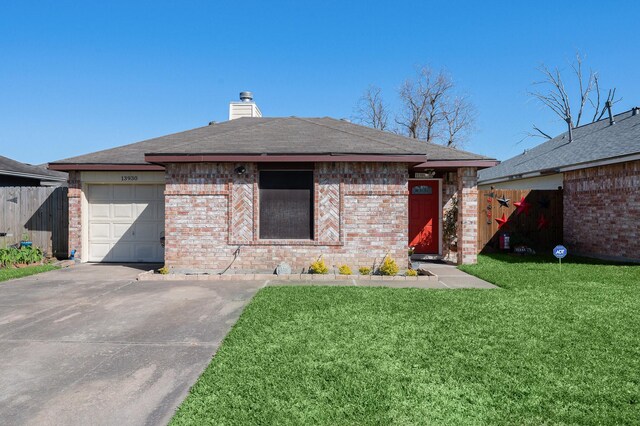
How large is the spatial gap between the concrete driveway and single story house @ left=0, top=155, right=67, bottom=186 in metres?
8.98

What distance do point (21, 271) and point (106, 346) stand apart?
6.27 meters

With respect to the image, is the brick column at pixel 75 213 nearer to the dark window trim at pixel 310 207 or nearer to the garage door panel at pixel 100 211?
the garage door panel at pixel 100 211

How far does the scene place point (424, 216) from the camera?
11.2m

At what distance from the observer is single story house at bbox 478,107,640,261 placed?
1005 cm

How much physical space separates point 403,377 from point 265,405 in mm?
1287

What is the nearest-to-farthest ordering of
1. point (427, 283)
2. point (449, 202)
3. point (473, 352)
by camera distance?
point (473, 352) < point (427, 283) < point (449, 202)

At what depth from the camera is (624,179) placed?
10.3 metres

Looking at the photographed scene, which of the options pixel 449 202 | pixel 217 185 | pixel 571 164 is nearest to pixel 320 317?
pixel 217 185

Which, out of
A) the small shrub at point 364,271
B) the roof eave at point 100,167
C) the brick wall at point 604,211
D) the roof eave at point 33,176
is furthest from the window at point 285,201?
the roof eave at point 33,176

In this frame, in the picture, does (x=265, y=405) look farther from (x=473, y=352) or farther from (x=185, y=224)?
(x=185, y=224)

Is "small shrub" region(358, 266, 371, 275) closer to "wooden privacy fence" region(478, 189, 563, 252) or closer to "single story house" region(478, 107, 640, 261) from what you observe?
"wooden privacy fence" region(478, 189, 563, 252)

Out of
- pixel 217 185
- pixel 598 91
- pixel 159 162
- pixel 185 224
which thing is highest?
pixel 598 91

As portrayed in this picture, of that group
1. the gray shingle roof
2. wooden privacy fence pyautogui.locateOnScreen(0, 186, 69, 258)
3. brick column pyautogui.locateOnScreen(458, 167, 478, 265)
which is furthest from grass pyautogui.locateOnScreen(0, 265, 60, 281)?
brick column pyautogui.locateOnScreen(458, 167, 478, 265)

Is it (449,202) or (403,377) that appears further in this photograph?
(449,202)
